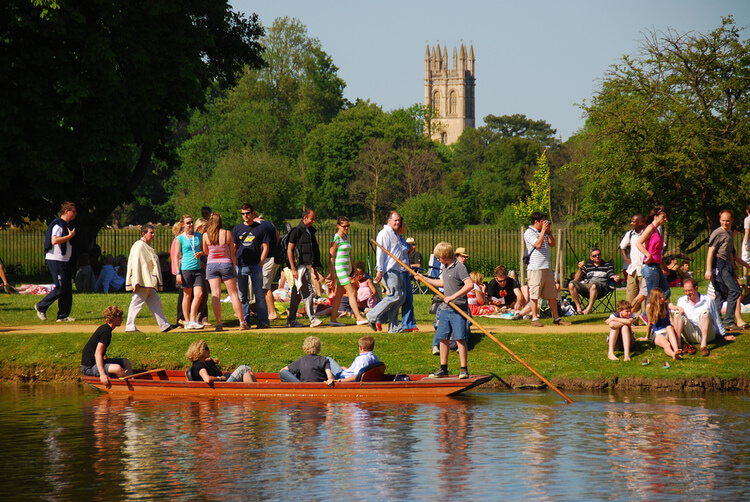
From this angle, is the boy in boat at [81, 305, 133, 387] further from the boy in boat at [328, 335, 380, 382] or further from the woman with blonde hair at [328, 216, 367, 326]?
the woman with blonde hair at [328, 216, 367, 326]

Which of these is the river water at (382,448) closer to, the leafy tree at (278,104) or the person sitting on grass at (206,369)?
the person sitting on grass at (206,369)

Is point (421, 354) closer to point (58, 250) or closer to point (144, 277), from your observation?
point (144, 277)

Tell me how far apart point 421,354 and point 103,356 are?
194 inches

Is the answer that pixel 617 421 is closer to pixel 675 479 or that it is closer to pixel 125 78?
pixel 675 479

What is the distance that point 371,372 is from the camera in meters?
12.8

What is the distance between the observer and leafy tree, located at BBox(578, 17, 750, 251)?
30969 millimetres

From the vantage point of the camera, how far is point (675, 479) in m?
8.22

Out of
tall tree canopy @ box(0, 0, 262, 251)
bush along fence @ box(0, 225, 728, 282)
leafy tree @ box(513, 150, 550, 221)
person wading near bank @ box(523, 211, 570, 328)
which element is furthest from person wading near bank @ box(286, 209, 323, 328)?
leafy tree @ box(513, 150, 550, 221)

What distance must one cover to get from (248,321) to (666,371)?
7.33m

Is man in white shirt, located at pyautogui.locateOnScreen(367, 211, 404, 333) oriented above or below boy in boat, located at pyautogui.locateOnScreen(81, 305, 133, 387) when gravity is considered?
above

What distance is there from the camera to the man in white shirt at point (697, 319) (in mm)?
14125

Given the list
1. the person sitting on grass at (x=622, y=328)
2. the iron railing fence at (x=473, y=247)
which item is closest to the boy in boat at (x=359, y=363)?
the person sitting on grass at (x=622, y=328)

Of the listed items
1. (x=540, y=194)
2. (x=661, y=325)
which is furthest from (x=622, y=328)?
(x=540, y=194)

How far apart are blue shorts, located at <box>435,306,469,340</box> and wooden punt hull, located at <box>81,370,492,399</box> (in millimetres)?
706
